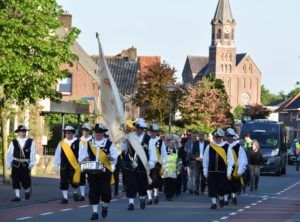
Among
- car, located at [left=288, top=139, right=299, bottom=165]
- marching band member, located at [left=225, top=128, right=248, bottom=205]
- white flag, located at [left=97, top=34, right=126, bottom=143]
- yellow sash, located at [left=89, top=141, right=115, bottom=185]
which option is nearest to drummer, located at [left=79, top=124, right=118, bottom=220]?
yellow sash, located at [left=89, top=141, right=115, bottom=185]

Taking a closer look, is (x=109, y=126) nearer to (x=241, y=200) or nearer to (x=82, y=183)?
(x=82, y=183)

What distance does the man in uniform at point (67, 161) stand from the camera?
75.9 feet

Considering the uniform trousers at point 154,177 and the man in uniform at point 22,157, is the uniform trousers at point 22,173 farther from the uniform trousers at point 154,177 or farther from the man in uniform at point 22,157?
the uniform trousers at point 154,177

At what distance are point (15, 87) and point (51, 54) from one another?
137 cm

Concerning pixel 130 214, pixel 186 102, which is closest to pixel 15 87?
pixel 130 214

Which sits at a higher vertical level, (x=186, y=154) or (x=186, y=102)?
(x=186, y=102)

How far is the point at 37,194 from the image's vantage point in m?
25.9

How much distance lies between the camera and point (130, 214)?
20.0 m

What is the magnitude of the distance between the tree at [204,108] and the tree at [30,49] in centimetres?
5510

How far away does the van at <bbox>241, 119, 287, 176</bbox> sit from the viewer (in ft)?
155

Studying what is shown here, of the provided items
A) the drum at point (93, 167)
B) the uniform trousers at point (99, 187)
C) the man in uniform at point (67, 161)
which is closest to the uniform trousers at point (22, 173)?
the man in uniform at point (67, 161)

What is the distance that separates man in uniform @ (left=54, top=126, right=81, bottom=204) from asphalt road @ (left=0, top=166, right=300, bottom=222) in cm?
48

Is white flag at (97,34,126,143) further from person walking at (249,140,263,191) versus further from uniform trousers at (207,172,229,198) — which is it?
person walking at (249,140,263,191)

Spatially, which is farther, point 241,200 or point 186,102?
point 186,102
